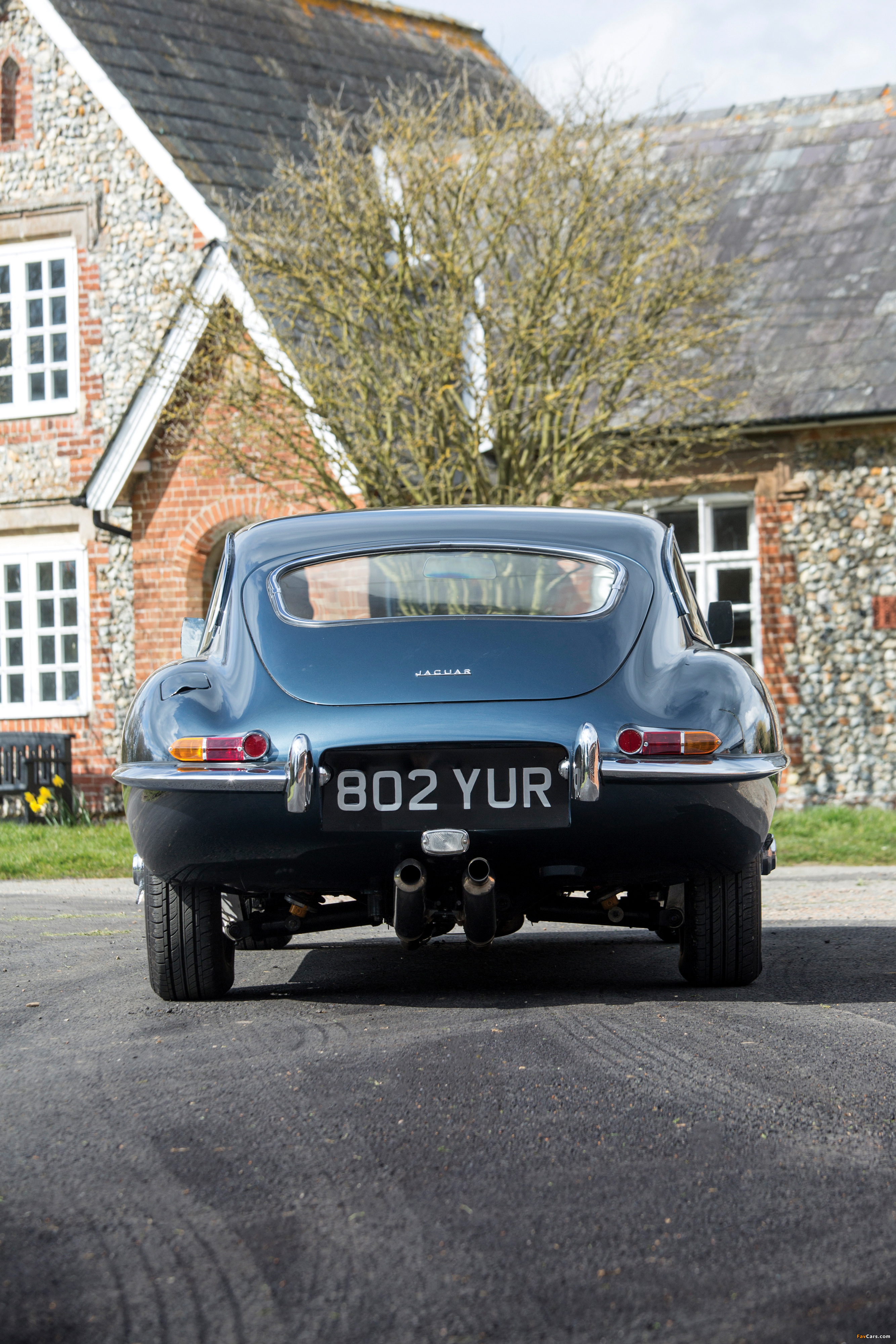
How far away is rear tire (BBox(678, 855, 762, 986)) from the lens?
491cm

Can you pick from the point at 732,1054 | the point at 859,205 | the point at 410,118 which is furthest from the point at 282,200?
the point at 732,1054

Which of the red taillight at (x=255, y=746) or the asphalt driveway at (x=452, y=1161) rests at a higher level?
the red taillight at (x=255, y=746)

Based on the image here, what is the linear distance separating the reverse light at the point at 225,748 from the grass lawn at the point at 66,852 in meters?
5.99

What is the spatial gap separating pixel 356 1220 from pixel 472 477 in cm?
1092

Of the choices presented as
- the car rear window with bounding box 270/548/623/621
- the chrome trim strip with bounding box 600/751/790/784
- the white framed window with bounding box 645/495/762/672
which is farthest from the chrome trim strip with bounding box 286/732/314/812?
the white framed window with bounding box 645/495/762/672

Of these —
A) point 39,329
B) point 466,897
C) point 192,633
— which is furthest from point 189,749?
point 39,329

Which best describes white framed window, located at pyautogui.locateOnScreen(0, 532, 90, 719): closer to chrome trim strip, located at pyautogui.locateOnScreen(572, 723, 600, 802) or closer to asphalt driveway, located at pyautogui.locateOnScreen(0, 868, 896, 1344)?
asphalt driveway, located at pyautogui.locateOnScreen(0, 868, 896, 1344)

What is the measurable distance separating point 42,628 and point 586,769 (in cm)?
1459

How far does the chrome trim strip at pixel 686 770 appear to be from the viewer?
434 centimetres

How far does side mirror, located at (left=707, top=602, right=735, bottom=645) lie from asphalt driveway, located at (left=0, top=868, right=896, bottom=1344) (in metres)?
1.26

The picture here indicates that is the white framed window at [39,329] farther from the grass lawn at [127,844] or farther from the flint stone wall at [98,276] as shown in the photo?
the grass lawn at [127,844]

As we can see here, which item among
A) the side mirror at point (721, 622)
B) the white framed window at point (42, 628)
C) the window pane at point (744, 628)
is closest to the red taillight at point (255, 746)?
the side mirror at point (721, 622)

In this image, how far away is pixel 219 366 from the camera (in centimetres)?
1558

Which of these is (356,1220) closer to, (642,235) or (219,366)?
(642,235)
